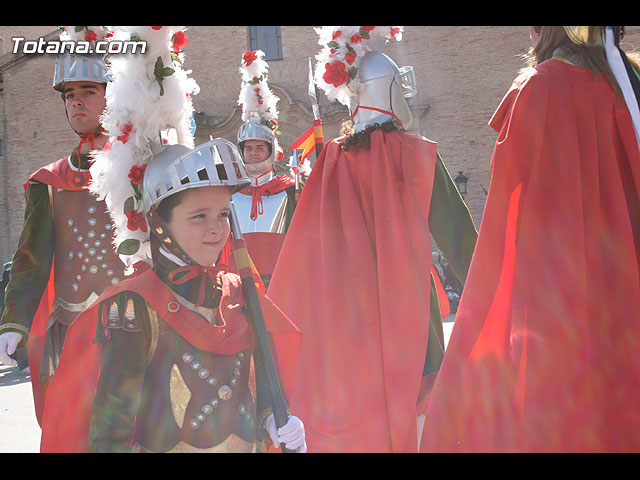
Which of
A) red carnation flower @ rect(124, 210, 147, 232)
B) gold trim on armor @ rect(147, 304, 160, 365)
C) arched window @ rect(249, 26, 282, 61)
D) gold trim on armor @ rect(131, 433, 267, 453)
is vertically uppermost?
arched window @ rect(249, 26, 282, 61)

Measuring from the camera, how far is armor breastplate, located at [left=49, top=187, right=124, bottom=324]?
3430 millimetres

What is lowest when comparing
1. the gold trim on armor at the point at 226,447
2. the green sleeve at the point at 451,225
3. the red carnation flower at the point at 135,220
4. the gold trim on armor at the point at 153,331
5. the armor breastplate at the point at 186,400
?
the gold trim on armor at the point at 226,447

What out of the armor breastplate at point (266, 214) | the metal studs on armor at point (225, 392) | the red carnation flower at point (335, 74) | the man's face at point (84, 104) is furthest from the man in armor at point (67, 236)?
the armor breastplate at point (266, 214)

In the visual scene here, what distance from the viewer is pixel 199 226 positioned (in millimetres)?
2219

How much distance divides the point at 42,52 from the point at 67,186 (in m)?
0.80

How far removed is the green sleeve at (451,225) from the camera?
3332 mm

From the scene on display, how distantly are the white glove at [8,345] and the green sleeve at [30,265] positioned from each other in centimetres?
3

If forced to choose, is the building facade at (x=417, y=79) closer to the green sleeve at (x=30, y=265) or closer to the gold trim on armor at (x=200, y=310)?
the green sleeve at (x=30, y=265)

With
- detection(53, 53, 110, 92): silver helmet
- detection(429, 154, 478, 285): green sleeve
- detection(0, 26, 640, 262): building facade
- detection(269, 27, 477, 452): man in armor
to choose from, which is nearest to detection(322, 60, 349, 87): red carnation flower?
detection(269, 27, 477, 452): man in armor

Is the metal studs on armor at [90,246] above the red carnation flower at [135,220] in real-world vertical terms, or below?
below

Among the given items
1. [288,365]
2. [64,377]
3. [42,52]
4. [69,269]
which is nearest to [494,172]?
[288,365]

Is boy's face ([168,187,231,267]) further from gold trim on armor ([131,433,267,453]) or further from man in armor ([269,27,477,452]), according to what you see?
man in armor ([269,27,477,452])

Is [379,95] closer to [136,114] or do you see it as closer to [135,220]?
[136,114]

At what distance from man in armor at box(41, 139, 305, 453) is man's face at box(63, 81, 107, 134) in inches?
54.9
